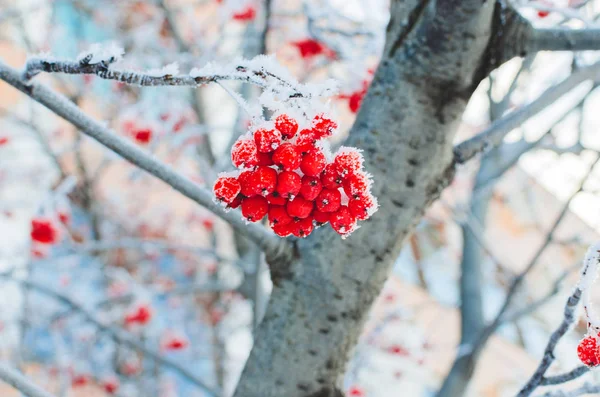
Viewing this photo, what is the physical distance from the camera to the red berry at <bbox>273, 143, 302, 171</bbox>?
89 cm

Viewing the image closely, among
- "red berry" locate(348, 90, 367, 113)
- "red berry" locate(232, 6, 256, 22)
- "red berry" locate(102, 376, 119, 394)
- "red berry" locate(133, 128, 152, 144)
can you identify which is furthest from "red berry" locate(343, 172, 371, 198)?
"red berry" locate(102, 376, 119, 394)

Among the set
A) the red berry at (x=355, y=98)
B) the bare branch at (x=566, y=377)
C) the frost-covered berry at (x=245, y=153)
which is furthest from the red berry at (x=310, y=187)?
the red berry at (x=355, y=98)

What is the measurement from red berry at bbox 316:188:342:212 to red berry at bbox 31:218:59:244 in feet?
8.37

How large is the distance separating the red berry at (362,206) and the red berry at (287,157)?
15cm

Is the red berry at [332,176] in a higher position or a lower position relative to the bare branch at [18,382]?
higher

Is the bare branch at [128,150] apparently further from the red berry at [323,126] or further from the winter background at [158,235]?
the winter background at [158,235]

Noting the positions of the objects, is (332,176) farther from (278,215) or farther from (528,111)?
(528,111)

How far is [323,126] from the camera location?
2.99ft

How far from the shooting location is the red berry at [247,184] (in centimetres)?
92

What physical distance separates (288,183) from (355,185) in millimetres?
128

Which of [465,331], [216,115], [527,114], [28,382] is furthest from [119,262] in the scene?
[527,114]

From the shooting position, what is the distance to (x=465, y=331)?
3611 millimetres

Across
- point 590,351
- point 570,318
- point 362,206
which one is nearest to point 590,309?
point 590,351

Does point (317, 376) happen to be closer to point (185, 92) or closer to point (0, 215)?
point (185, 92)
